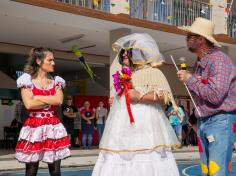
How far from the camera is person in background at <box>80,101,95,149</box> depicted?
1619 cm

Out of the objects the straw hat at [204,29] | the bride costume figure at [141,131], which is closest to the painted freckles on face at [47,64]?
the bride costume figure at [141,131]

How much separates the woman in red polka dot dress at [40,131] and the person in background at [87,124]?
36.5 feet

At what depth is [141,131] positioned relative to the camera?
4.25 metres

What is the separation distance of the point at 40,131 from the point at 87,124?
444 inches

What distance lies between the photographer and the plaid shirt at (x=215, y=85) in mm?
3801

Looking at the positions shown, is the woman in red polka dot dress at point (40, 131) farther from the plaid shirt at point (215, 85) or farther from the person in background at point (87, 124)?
the person in background at point (87, 124)


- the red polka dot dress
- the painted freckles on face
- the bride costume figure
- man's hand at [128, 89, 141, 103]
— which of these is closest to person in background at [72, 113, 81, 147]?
the painted freckles on face

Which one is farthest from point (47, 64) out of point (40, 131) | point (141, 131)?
point (141, 131)

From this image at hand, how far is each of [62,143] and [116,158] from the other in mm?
993

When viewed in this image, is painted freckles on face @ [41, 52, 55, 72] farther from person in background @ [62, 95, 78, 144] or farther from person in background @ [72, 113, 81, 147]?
person in background @ [72, 113, 81, 147]

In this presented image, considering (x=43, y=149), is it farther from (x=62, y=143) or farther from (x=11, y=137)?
(x=11, y=137)

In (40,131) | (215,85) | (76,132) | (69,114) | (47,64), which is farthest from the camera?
(76,132)

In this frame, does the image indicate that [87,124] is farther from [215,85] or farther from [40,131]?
[215,85]

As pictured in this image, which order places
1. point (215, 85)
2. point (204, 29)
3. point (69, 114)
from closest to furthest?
1. point (215, 85)
2. point (204, 29)
3. point (69, 114)
